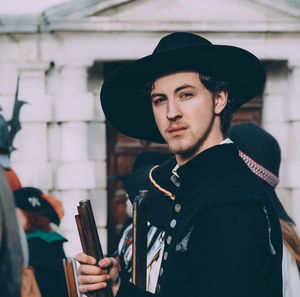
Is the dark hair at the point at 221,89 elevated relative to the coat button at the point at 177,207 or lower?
elevated

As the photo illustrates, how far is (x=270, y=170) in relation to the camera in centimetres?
233

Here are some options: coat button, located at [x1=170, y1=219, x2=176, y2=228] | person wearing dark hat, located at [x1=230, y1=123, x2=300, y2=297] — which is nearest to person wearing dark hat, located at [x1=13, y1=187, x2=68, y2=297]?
person wearing dark hat, located at [x1=230, y1=123, x2=300, y2=297]

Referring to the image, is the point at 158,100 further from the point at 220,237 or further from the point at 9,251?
the point at 9,251

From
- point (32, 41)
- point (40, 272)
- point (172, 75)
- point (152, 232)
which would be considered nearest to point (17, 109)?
point (32, 41)

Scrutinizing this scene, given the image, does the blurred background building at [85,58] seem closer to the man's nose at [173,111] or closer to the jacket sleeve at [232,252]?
the man's nose at [173,111]

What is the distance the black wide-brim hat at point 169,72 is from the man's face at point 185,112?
6 cm

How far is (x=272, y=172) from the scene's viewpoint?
2.33 metres

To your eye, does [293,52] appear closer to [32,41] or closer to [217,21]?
[217,21]

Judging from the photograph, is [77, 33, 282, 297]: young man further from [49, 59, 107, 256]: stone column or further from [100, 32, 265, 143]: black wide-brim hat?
[49, 59, 107, 256]: stone column

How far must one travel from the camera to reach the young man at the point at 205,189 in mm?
1188

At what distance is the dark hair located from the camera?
5.18ft

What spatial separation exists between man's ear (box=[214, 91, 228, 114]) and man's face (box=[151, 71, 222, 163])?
1.3 inches

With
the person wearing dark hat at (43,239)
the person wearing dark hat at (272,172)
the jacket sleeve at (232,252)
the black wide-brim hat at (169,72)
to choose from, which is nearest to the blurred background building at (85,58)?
the person wearing dark hat at (43,239)

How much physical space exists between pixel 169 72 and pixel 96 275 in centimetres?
77
